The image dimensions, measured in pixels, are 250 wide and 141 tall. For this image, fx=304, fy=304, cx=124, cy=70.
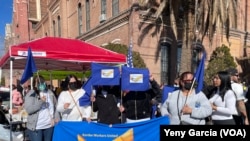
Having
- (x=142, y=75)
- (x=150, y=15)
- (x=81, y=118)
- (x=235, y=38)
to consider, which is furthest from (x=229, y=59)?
(x=81, y=118)

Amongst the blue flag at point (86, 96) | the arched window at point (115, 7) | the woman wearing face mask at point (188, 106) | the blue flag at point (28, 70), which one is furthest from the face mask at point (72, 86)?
the arched window at point (115, 7)

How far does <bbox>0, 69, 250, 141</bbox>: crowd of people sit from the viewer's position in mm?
5031

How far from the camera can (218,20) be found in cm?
1431

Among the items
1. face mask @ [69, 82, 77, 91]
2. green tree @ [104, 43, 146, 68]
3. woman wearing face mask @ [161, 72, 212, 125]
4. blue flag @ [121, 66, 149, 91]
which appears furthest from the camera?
green tree @ [104, 43, 146, 68]

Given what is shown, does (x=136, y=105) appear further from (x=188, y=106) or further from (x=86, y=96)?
(x=188, y=106)

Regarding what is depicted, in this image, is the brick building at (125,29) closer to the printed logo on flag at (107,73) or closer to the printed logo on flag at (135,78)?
the printed logo on flag at (135,78)

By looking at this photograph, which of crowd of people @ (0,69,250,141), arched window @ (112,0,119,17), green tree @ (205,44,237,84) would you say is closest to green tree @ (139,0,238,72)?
green tree @ (205,44,237,84)

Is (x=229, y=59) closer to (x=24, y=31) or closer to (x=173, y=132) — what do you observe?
(x=173, y=132)

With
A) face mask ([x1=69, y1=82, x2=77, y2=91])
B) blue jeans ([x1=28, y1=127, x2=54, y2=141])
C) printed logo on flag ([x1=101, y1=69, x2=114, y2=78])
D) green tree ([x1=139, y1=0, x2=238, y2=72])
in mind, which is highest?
green tree ([x1=139, y1=0, x2=238, y2=72])

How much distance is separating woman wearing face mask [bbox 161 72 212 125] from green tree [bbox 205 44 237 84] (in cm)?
1289

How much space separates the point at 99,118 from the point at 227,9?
33.7 feet
